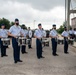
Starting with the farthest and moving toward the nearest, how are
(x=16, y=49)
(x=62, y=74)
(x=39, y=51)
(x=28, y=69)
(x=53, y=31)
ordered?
(x=53, y=31) → (x=39, y=51) → (x=16, y=49) → (x=28, y=69) → (x=62, y=74)

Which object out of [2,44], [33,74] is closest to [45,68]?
[33,74]

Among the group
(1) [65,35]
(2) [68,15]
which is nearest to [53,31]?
(1) [65,35]

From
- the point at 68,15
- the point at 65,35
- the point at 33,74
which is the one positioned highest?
the point at 68,15

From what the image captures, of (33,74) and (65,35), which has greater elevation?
(65,35)

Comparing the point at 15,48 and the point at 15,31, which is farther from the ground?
the point at 15,31

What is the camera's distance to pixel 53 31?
56.7 ft

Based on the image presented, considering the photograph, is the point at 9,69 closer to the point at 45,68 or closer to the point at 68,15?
the point at 45,68

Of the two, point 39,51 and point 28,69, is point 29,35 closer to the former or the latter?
point 39,51

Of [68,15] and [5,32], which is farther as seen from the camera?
[68,15]

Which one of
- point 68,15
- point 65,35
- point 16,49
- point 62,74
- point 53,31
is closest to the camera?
point 62,74

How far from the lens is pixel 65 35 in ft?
61.2

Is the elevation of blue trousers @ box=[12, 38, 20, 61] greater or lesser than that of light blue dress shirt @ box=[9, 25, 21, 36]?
lesser

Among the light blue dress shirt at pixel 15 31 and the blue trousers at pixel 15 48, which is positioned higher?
the light blue dress shirt at pixel 15 31

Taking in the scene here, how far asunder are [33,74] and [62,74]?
1001mm
